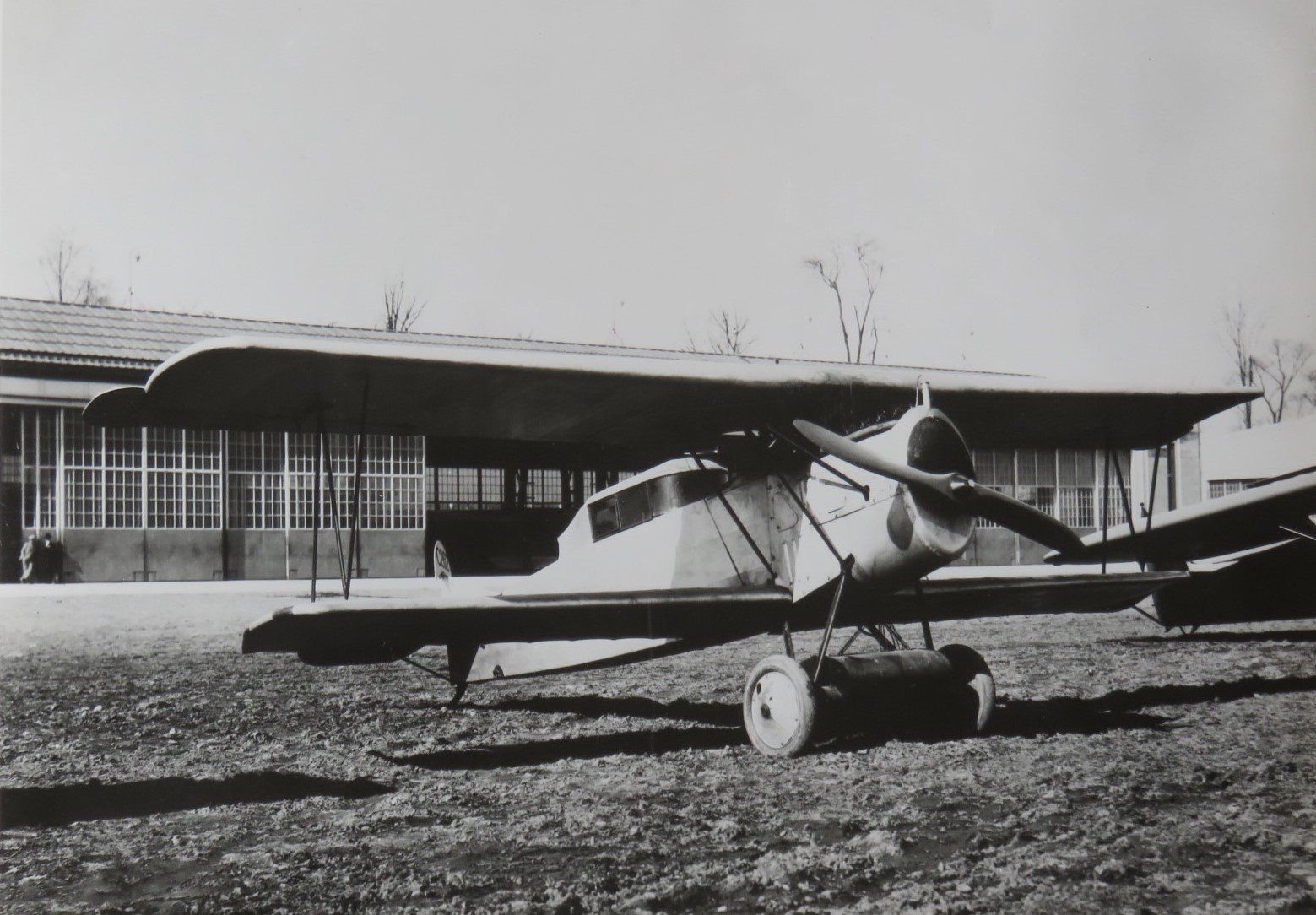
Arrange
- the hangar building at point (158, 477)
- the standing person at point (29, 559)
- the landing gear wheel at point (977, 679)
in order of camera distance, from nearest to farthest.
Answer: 1. the landing gear wheel at point (977, 679)
2. the standing person at point (29, 559)
3. the hangar building at point (158, 477)

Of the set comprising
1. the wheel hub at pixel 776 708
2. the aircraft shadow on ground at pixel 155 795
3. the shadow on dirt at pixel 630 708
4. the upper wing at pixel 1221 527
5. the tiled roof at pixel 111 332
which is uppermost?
the tiled roof at pixel 111 332

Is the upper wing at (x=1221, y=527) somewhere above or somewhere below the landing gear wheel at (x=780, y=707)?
above

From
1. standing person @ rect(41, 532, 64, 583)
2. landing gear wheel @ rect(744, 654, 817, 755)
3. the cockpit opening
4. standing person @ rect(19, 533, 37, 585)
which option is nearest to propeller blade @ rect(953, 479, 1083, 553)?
landing gear wheel @ rect(744, 654, 817, 755)

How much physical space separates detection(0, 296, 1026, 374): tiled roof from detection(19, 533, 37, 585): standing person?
3.76 meters

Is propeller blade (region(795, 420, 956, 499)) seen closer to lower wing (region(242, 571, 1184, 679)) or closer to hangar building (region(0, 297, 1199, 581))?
lower wing (region(242, 571, 1184, 679))

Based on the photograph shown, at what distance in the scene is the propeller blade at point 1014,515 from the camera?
5.69 meters

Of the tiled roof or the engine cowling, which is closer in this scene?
the engine cowling

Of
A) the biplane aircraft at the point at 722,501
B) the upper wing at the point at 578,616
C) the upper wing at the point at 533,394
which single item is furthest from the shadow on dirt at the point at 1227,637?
the upper wing at the point at 578,616

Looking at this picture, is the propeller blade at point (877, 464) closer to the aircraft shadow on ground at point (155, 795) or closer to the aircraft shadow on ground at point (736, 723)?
the aircraft shadow on ground at point (736, 723)

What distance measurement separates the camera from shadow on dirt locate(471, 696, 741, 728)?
7629 millimetres

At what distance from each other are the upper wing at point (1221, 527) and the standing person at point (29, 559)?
1948 centimetres

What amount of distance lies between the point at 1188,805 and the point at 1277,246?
9.90ft

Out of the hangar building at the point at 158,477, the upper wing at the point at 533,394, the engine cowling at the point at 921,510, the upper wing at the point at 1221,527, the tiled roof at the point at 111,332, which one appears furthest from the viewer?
the tiled roof at the point at 111,332

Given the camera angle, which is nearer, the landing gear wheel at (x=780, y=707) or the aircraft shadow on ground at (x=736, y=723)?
the landing gear wheel at (x=780, y=707)
